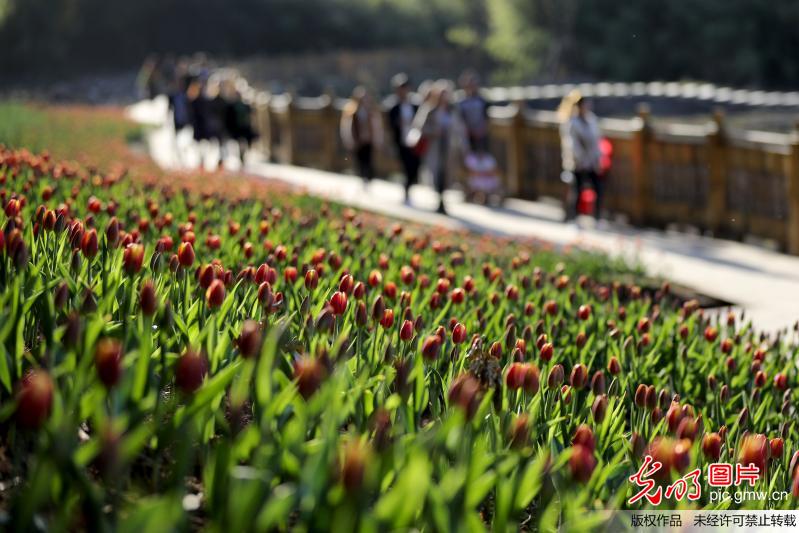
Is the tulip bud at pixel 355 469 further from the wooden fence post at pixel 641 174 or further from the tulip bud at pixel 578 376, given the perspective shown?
the wooden fence post at pixel 641 174

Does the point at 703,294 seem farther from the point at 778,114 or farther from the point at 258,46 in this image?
the point at 258,46

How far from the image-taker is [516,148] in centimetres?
1984

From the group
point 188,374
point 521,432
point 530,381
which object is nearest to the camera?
point 188,374

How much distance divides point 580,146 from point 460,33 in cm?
5805

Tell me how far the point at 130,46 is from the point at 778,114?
54864 millimetres

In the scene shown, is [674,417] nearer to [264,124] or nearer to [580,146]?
[580,146]

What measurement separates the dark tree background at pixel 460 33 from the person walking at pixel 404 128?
43.7 m

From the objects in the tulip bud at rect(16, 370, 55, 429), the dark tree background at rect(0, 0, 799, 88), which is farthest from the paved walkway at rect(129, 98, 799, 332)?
the dark tree background at rect(0, 0, 799, 88)

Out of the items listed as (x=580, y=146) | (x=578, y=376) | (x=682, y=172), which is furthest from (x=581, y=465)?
(x=682, y=172)

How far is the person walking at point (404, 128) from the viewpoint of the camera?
750 inches

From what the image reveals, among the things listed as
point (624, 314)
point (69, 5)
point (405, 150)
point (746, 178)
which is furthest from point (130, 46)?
point (624, 314)

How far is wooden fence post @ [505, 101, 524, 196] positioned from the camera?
19.7 m

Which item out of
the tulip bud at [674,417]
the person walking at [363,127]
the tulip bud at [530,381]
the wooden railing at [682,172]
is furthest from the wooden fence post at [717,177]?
the tulip bud at [530,381]

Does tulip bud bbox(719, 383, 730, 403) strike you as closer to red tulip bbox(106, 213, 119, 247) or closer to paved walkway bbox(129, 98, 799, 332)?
red tulip bbox(106, 213, 119, 247)
